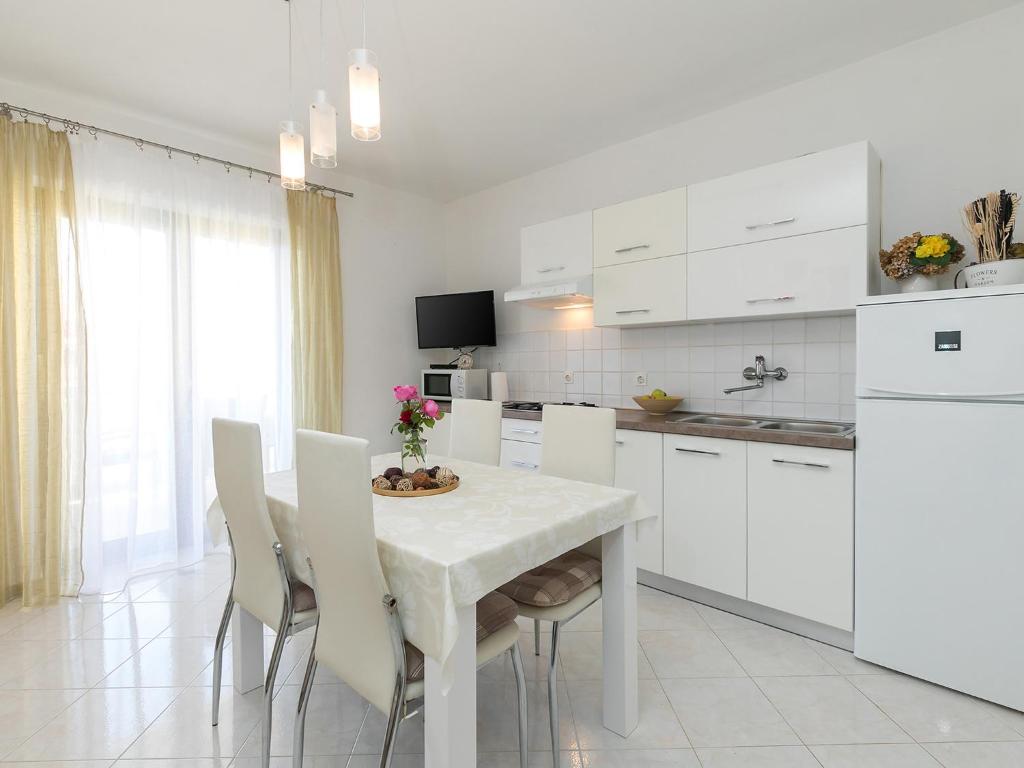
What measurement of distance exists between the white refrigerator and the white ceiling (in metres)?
1.33

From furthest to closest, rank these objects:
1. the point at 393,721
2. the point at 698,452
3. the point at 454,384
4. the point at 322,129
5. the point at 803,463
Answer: the point at 454,384, the point at 698,452, the point at 803,463, the point at 322,129, the point at 393,721

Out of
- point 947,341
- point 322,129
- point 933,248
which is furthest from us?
point 933,248

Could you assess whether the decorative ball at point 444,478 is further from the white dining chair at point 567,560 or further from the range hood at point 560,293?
the range hood at point 560,293

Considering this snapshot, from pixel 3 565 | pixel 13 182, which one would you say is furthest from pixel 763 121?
pixel 3 565

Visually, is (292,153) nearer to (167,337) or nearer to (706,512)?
(167,337)

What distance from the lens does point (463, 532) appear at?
1.43 meters

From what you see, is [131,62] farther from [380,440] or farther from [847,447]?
[847,447]

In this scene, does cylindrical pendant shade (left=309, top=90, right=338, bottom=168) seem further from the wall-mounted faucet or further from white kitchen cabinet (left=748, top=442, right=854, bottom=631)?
the wall-mounted faucet

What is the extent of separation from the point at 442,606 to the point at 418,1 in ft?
7.33

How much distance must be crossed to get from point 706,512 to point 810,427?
2.18ft

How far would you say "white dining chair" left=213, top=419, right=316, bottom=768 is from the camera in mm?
1603

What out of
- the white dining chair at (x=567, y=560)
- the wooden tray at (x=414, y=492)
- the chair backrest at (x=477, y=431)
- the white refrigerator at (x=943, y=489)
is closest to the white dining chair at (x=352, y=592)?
the white dining chair at (x=567, y=560)

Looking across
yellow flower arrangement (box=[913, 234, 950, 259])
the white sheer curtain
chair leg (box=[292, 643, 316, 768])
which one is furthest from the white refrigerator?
the white sheer curtain

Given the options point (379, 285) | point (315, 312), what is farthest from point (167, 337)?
point (379, 285)
